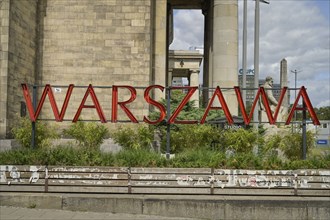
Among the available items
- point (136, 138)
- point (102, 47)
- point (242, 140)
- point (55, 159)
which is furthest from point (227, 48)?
point (55, 159)

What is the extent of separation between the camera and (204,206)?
847 centimetres

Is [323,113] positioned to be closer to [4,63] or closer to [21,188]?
[4,63]

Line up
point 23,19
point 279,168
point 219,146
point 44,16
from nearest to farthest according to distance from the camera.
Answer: point 279,168 < point 219,146 < point 23,19 < point 44,16

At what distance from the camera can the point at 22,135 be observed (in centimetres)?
1417

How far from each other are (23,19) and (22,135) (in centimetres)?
680

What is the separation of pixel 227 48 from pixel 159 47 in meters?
3.56

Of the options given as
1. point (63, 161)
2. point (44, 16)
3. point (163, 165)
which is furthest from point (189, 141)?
point (44, 16)

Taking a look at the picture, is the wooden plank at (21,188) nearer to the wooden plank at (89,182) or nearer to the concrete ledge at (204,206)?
the wooden plank at (89,182)

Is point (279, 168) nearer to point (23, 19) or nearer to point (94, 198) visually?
point (94, 198)

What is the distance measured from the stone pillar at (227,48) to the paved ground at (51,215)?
13965mm

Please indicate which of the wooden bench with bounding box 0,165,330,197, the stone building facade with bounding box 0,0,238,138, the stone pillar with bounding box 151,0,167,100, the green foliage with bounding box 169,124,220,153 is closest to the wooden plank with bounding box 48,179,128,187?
the wooden bench with bounding box 0,165,330,197

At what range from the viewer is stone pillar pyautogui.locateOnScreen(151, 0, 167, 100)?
2112cm

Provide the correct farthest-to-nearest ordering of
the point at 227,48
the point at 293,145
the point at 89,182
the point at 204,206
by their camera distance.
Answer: the point at 227,48
the point at 293,145
the point at 89,182
the point at 204,206

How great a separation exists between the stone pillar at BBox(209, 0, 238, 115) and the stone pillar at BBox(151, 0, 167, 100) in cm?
279
